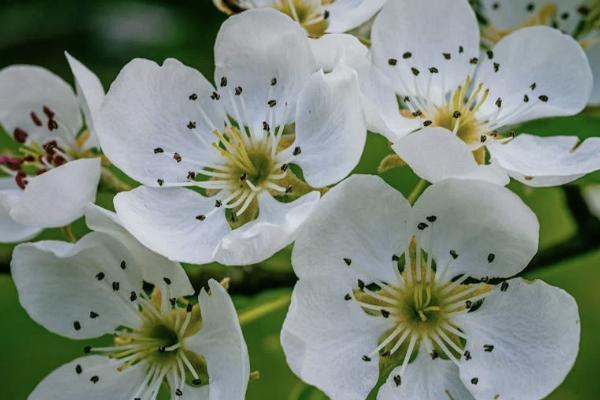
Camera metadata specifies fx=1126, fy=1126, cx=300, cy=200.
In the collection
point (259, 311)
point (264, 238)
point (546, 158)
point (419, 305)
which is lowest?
point (259, 311)

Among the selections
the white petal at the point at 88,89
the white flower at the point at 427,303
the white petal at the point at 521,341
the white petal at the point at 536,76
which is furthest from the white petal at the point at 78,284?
the white petal at the point at 536,76

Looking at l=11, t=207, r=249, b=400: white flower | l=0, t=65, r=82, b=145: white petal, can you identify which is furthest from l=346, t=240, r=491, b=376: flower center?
l=0, t=65, r=82, b=145: white petal

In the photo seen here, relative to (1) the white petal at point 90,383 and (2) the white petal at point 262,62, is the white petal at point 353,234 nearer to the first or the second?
(2) the white petal at point 262,62

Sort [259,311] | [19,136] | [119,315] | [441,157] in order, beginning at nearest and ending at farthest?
[441,157] < [119,315] < [259,311] < [19,136]

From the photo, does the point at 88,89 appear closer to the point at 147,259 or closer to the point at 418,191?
→ the point at 147,259

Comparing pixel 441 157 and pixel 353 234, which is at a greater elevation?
pixel 441 157

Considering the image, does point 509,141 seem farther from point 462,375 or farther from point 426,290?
point 462,375

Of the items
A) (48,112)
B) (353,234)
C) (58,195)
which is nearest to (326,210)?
(353,234)

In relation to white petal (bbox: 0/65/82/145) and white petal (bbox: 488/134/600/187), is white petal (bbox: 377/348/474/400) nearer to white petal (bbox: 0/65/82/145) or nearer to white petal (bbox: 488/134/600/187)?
white petal (bbox: 488/134/600/187)
